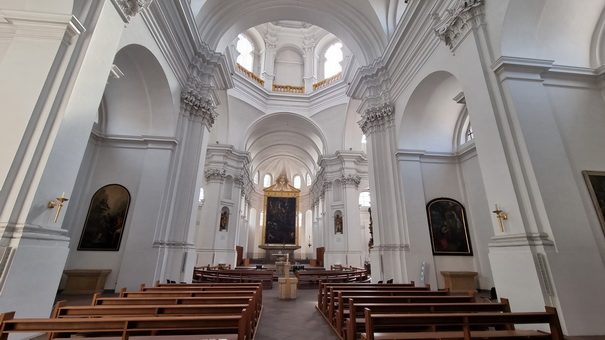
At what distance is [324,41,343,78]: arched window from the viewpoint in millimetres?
19188

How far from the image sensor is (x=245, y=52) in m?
18.8

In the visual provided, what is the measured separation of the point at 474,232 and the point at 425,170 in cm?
212

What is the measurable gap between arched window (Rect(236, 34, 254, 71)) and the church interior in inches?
347

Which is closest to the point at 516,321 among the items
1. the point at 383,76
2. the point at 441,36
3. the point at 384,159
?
the point at 441,36

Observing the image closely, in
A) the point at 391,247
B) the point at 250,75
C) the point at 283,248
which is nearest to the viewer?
the point at 391,247

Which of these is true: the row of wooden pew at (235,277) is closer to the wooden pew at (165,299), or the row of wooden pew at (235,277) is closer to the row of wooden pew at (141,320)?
the wooden pew at (165,299)

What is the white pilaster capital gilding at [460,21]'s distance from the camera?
15.6 ft

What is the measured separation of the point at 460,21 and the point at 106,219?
9.02 meters

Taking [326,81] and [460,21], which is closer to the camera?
[460,21]

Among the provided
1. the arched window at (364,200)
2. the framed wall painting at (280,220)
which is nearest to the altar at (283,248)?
the framed wall painting at (280,220)

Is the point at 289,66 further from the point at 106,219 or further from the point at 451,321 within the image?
the point at 451,321

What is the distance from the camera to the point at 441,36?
219 inches

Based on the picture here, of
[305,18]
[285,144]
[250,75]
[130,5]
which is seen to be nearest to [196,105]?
[130,5]

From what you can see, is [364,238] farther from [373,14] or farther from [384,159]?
[373,14]
